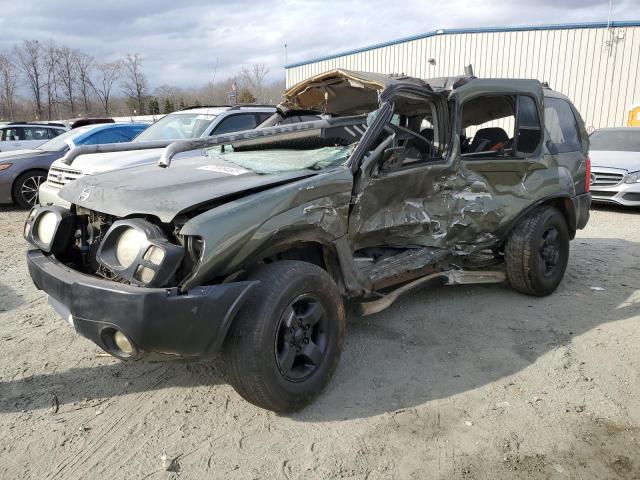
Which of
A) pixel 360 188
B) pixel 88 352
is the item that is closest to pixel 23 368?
pixel 88 352

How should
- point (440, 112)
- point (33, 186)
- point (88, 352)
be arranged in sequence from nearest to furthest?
point (88, 352), point (440, 112), point (33, 186)

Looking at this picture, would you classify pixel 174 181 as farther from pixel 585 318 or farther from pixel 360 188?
pixel 585 318

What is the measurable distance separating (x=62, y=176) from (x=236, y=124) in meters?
2.40

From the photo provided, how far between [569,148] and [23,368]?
5157mm

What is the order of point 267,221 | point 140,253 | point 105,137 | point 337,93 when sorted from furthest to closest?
point 105,137 → point 337,93 → point 267,221 → point 140,253

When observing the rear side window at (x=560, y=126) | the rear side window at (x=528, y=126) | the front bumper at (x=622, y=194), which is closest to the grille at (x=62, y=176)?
the rear side window at (x=528, y=126)

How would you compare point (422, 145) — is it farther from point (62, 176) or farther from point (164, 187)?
point (62, 176)

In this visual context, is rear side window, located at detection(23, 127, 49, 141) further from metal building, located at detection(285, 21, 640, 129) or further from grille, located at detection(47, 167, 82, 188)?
metal building, located at detection(285, 21, 640, 129)

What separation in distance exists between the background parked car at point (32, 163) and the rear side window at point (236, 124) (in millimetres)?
2896

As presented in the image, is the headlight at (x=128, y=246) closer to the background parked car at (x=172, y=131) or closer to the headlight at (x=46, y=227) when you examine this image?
the headlight at (x=46, y=227)

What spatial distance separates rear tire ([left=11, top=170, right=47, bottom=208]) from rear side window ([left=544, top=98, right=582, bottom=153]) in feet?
27.5

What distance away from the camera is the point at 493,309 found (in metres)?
4.71

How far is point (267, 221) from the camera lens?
2.83 meters

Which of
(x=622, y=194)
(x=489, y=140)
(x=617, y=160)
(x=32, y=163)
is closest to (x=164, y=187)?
(x=489, y=140)
